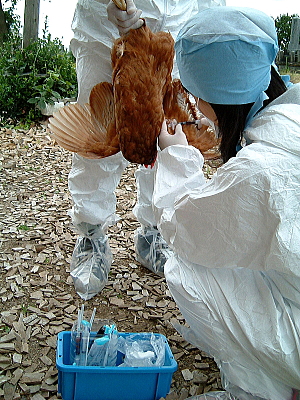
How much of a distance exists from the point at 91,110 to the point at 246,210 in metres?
1.05

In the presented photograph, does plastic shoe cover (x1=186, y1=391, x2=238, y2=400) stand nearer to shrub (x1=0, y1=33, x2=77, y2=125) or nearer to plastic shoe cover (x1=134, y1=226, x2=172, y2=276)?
plastic shoe cover (x1=134, y1=226, x2=172, y2=276)

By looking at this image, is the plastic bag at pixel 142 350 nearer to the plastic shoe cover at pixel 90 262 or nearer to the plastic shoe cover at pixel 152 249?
the plastic shoe cover at pixel 90 262

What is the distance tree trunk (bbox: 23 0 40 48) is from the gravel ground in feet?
11.3

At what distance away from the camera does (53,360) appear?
1870 millimetres

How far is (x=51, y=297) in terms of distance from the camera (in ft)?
7.50

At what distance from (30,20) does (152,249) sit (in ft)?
16.9

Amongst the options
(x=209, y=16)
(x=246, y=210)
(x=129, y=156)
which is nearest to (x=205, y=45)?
(x=209, y=16)

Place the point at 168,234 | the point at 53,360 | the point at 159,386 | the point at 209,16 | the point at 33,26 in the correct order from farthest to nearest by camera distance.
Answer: the point at 33,26, the point at 53,360, the point at 159,386, the point at 168,234, the point at 209,16

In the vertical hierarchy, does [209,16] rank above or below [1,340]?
above

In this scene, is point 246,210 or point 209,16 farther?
point 209,16

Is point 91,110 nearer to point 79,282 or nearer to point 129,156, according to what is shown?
point 129,156

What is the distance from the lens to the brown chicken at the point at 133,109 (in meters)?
1.75

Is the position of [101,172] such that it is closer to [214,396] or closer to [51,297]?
[51,297]

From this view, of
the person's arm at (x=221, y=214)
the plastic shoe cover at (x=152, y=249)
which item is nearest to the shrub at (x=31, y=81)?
the plastic shoe cover at (x=152, y=249)
